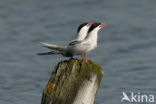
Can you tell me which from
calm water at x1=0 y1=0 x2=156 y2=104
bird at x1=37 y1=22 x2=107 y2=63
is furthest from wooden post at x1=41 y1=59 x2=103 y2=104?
calm water at x1=0 y1=0 x2=156 y2=104

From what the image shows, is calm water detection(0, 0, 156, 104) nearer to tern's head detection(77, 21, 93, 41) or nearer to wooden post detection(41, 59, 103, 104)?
tern's head detection(77, 21, 93, 41)

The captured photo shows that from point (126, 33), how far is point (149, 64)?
2.69 meters

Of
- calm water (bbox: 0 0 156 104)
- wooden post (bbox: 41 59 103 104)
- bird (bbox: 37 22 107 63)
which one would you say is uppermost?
calm water (bbox: 0 0 156 104)

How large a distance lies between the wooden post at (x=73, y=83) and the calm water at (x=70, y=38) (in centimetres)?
331

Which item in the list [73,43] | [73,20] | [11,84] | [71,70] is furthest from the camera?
[73,20]

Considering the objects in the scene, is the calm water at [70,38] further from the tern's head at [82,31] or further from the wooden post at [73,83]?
the wooden post at [73,83]

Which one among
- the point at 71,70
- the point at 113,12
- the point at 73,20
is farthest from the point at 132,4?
the point at 71,70

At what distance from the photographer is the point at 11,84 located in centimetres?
976

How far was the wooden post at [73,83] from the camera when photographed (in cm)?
520

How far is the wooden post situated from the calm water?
10.9 ft

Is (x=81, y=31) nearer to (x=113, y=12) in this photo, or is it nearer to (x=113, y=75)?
(x=113, y=75)

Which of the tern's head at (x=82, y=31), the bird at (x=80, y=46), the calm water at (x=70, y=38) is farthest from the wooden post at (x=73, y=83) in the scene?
the calm water at (x=70, y=38)

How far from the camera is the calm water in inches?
373

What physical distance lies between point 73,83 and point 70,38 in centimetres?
779
